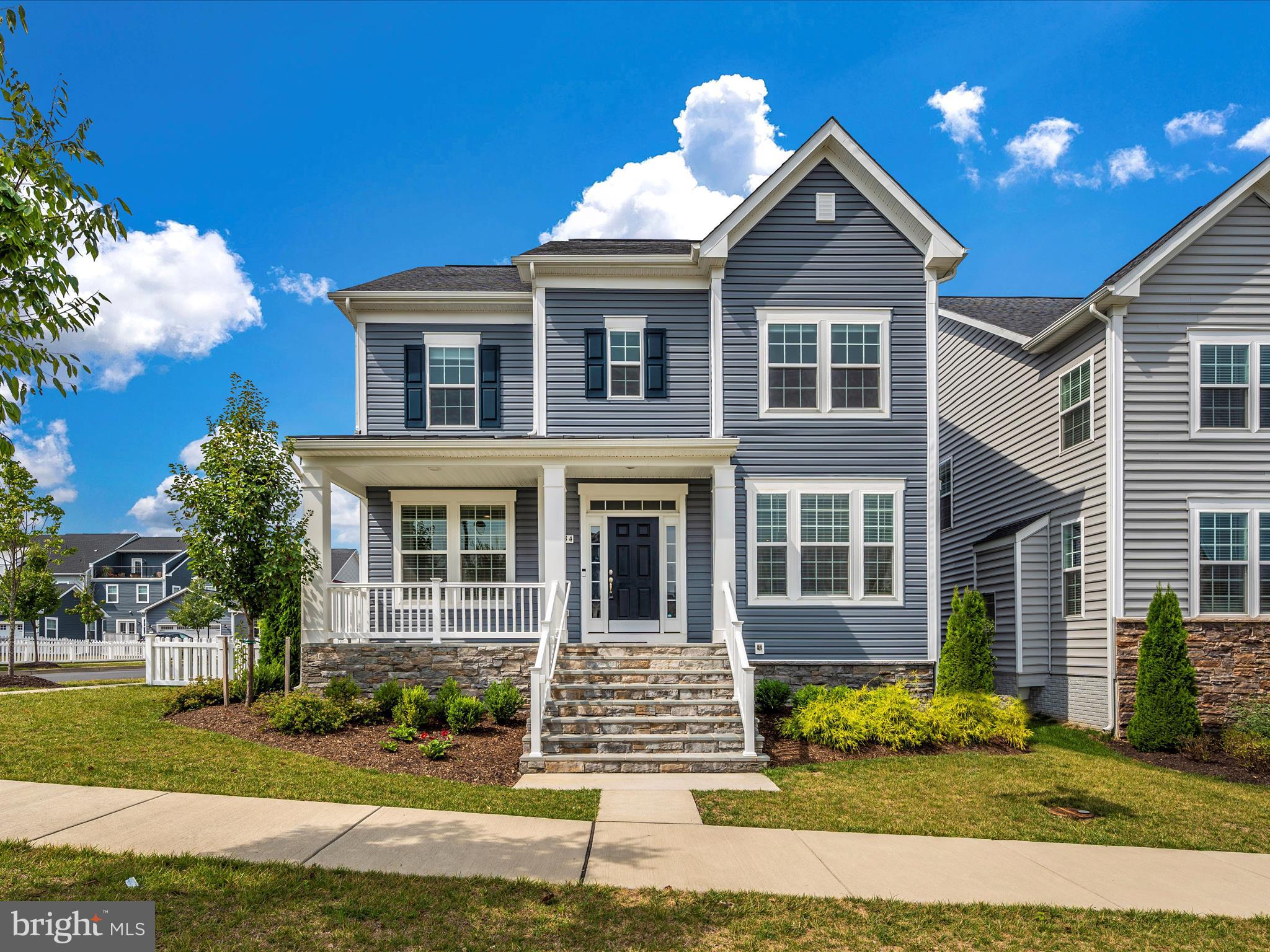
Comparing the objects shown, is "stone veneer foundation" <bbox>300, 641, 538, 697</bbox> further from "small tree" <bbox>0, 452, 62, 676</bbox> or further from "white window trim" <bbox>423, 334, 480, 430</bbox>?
"small tree" <bbox>0, 452, 62, 676</bbox>

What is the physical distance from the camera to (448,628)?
13.0 meters

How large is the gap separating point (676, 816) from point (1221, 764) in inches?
310

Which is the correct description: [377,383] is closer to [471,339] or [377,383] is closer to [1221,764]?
[471,339]

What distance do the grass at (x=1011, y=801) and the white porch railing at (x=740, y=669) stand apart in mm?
599

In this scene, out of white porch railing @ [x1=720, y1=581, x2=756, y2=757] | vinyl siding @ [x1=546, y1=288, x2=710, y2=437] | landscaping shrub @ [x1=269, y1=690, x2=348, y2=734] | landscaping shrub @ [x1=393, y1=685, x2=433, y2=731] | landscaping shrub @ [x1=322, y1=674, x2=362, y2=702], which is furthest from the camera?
vinyl siding @ [x1=546, y1=288, x2=710, y2=437]

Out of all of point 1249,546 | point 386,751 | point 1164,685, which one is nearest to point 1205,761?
point 1164,685

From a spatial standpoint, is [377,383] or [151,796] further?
[377,383]

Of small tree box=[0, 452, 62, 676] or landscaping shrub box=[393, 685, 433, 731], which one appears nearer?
landscaping shrub box=[393, 685, 433, 731]

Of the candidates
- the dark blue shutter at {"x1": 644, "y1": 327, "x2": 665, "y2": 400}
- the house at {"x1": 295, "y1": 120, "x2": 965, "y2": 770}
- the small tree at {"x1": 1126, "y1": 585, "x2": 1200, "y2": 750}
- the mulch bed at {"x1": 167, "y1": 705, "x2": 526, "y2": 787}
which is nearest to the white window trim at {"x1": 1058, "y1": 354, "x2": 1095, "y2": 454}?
the house at {"x1": 295, "y1": 120, "x2": 965, "y2": 770}

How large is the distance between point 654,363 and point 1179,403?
816cm

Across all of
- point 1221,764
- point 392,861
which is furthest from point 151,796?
point 1221,764

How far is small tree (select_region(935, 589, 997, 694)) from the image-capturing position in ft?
40.7

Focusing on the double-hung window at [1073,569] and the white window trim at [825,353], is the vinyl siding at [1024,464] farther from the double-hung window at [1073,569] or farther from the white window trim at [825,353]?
the white window trim at [825,353]

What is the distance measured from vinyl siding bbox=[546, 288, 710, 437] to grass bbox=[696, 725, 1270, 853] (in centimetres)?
618
